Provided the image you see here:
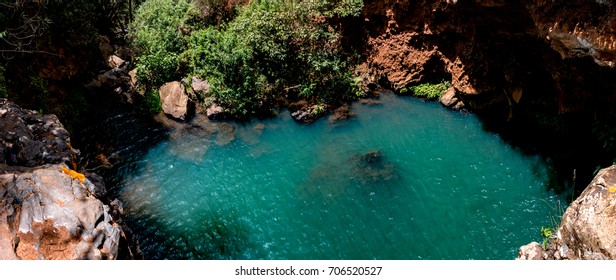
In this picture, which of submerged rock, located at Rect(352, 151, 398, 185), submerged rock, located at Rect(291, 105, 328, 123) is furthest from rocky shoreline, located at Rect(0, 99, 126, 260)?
submerged rock, located at Rect(291, 105, 328, 123)

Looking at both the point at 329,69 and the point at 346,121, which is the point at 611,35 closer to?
the point at 346,121

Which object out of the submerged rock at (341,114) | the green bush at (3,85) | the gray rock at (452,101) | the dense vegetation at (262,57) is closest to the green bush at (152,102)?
the dense vegetation at (262,57)

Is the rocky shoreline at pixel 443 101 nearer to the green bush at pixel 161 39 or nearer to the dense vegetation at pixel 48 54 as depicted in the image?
the green bush at pixel 161 39

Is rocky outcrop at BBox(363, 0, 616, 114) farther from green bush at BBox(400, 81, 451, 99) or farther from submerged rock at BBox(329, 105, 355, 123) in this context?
submerged rock at BBox(329, 105, 355, 123)

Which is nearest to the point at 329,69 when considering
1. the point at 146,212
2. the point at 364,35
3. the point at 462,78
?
the point at 364,35

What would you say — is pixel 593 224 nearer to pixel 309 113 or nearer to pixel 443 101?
pixel 443 101
